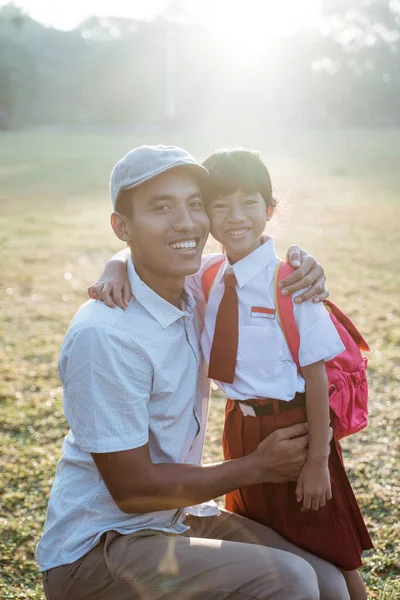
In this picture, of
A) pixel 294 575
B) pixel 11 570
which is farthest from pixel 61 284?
pixel 294 575

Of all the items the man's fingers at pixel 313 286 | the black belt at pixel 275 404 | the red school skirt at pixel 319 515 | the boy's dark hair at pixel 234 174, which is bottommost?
the red school skirt at pixel 319 515

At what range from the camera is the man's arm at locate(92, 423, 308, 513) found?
2.13m

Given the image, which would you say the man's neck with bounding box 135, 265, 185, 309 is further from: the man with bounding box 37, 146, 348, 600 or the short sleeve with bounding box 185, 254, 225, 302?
the short sleeve with bounding box 185, 254, 225, 302

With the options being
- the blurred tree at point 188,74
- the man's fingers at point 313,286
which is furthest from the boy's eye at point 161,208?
the blurred tree at point 188,74

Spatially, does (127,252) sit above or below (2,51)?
below

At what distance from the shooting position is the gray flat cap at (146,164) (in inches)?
89.9

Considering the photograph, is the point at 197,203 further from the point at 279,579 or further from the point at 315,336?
the point at 279,579

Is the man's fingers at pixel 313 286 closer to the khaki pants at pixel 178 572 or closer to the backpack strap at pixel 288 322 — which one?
the backpack strap at pixel 288 322

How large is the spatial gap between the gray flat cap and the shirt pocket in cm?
65

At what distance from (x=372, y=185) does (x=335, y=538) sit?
16.4 meters

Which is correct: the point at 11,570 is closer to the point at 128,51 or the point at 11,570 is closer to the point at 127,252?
the point at 127,252

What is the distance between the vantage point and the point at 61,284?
8.16 metres

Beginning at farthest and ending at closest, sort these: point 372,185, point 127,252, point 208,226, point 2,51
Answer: point 2,51, point 372,185, point 127,252, point 208,226

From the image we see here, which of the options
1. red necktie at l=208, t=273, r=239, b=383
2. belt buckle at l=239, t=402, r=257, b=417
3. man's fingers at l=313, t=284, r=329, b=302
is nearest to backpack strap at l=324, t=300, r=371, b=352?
man's fingers at l=313, t=284, r=329, b=302
